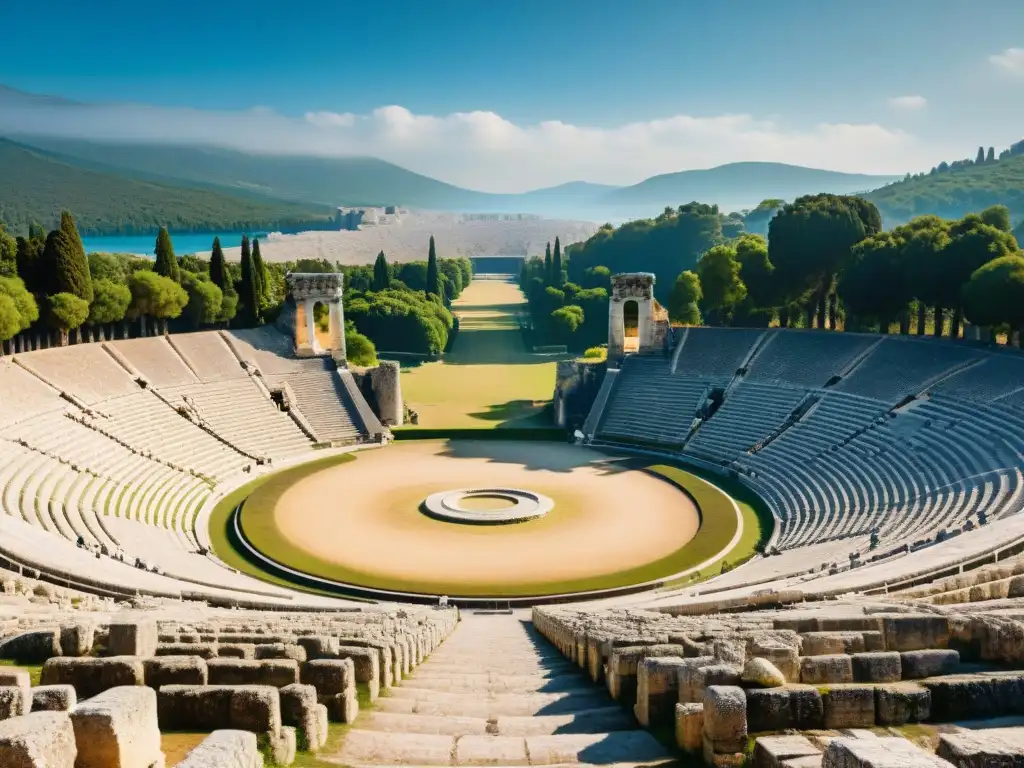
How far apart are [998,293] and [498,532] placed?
2740 cm

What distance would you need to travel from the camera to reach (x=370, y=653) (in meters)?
11.2

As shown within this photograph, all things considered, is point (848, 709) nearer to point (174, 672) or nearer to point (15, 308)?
point (174, 672)

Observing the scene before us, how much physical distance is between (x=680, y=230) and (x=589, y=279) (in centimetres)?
1931

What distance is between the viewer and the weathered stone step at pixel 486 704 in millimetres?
10945

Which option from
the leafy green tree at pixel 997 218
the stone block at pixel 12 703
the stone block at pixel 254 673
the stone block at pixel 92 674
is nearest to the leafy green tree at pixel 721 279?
the leafy green tree at pixel 997 218

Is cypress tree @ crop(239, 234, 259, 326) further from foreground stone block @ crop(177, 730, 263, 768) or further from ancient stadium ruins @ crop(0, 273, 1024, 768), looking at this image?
foreground stone block @ crop(177, 730, 263, 768)

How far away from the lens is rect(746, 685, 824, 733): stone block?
7836mm

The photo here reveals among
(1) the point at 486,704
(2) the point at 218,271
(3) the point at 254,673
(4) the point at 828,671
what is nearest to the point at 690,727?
(4) the point at 828,671

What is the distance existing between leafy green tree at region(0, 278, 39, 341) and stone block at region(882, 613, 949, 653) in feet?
138

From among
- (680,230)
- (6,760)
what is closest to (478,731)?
(6,760)

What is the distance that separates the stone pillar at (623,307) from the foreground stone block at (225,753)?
48291mm

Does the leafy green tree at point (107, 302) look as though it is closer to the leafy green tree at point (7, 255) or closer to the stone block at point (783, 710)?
the leafy green tree at point (7, 255)

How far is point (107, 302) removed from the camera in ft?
158

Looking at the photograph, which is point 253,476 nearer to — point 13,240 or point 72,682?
point 13,240
